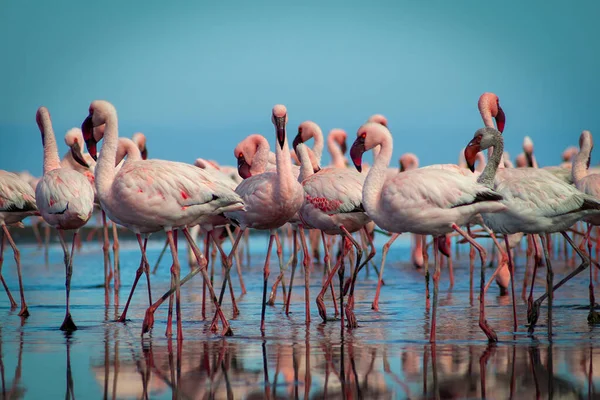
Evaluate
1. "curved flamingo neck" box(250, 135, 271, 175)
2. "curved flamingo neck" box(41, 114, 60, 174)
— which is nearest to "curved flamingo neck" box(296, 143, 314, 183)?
"curved flamingo neck" box(250, 135, 271, 175)

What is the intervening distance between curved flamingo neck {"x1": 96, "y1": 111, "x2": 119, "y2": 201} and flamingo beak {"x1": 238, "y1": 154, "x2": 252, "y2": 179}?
1.94 meters

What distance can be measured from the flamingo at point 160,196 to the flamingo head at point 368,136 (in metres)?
1.19

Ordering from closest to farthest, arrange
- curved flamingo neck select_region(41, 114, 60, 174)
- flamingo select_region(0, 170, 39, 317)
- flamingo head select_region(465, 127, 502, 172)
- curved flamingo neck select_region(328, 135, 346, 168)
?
1. flamingo head select_region(465, 127, 502, 172)
2. flamingo select_region(0, 170, 39, 317)
3. curved flamingo neck select_region(41, 114, 60, 174)
4. curved flamingo neck select_region(328, 135, 346, 168)

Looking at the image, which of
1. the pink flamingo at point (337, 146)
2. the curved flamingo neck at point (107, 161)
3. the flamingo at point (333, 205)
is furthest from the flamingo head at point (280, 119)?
the pink flamingo at point (337, 146)

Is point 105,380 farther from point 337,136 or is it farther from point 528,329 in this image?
point 337,136

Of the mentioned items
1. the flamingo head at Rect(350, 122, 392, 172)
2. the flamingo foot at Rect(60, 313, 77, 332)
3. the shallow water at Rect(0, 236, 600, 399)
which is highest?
the flamingo head at Rect(350, 122, 392, 172)

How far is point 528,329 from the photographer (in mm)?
7980

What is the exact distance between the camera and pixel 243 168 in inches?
394

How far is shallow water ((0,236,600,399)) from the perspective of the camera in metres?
5.46

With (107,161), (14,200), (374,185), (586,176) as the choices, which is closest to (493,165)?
(374,185)

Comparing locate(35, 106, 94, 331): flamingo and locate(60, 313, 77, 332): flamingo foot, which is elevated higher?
locate(35, 106, 94, 331): flamingo

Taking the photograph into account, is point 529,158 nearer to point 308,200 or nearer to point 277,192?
point 308,200

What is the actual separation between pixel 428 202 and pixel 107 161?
2.74 metres

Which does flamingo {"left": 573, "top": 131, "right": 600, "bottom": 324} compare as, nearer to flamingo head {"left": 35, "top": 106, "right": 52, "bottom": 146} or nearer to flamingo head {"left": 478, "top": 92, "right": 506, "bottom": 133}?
flamingo head {"left": 478, "top": 92, "right": 506, "bottom": 133}
